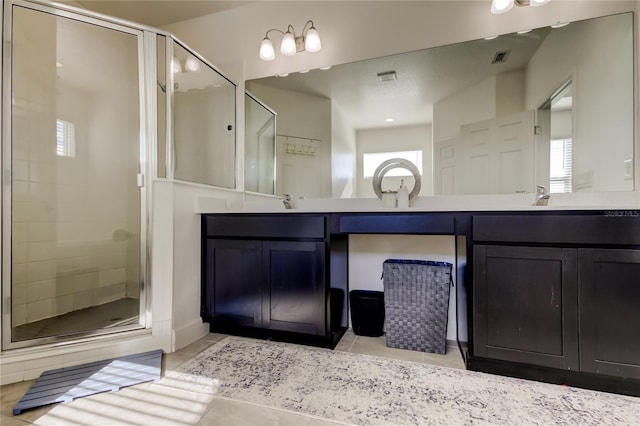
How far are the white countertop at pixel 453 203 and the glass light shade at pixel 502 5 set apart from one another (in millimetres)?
1131

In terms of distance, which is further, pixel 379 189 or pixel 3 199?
pixel 379 189

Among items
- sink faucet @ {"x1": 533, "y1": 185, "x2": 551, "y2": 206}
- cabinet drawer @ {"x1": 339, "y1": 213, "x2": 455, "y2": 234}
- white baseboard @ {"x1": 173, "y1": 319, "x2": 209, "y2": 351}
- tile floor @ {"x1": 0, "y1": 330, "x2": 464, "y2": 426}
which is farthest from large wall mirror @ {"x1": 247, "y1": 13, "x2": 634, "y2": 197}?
tile floor @ {"x1": 0, "y1": 330, "x2": 464, "y2": 426}

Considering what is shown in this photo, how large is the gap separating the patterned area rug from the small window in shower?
1910 mm

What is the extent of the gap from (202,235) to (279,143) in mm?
962

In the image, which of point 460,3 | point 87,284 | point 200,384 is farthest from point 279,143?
point 87,284

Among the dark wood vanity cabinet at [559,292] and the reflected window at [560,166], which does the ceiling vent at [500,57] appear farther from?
the dark wood vanity cabinet at [559,292]

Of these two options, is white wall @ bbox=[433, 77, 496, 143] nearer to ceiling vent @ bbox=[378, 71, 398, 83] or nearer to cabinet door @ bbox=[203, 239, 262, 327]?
ceiling vent @ bbox=[378, 71, 398, 83]

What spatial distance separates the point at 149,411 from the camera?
1146mm

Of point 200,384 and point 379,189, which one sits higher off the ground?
point 379,189

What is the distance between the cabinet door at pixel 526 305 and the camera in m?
1.28

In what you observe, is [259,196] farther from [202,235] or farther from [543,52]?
[543,52]

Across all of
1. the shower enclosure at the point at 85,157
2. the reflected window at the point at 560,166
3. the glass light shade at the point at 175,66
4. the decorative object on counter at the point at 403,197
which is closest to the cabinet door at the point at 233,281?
the shower enclosure at the point at 85,157

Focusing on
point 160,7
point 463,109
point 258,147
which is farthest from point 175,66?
point 463,109

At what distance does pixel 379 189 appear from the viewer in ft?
6.21
